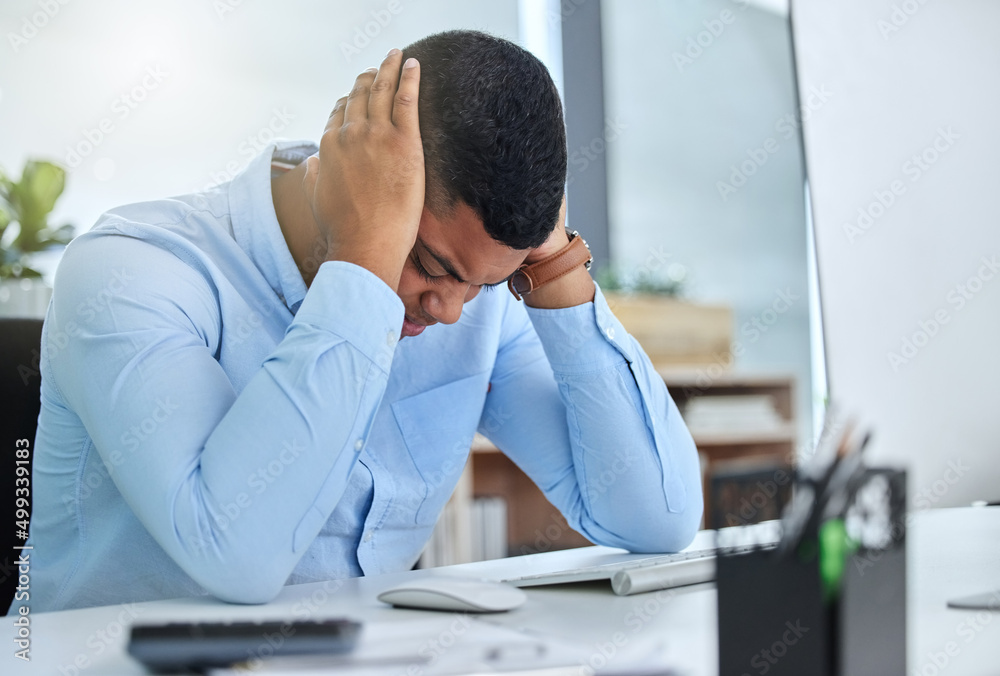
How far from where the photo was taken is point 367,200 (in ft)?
2.85

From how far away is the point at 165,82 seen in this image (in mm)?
2578

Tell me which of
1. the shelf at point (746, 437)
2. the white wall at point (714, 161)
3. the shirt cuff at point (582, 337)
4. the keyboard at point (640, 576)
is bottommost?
the shelf at point (746, 437)

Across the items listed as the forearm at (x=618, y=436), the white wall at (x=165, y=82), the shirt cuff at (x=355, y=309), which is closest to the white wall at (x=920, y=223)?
the forearm at (x=618, y=436)

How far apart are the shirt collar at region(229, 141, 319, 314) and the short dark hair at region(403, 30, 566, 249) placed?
21cm

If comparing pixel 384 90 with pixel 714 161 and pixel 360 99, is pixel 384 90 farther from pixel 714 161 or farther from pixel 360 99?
pixel 714 161

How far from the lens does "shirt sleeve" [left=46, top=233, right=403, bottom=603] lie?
726 mm

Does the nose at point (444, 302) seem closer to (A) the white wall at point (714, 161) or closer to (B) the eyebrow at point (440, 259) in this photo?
(B) the eyebrow at point (440, 259)

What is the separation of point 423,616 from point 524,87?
0.58 meters

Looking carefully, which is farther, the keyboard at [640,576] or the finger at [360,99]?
the finger at [360,99]

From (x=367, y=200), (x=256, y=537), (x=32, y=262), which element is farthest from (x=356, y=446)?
(x=32, y=262)

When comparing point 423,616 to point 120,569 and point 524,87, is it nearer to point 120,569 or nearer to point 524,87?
point 120,569

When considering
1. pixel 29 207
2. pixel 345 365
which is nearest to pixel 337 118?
pixel 345 365

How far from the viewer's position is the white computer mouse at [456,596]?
673 millimetres

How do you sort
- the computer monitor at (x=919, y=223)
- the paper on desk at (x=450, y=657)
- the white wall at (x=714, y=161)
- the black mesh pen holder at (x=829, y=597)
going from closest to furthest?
the black mesh pen holder at (x=829, y=597), the paper on desk at (x=450, y=657), the computer monitor at (x=919, y=223), the white wall at (x=714, y=161)
